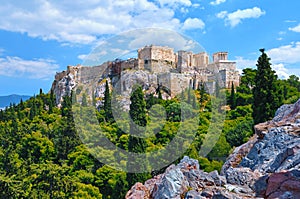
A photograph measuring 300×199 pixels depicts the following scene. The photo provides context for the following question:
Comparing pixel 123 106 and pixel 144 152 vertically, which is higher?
pixel 123 106

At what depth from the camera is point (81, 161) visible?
1001 inches

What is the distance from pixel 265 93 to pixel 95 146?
45.8 feet

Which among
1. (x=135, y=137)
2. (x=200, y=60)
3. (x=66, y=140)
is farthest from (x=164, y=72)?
(x=135, y=137)

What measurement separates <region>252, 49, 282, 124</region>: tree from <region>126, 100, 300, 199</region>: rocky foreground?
9.28 metres

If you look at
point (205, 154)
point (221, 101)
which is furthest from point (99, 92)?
point (205, 154)

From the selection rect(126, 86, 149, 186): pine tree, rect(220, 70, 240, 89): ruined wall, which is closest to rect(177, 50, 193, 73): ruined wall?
rect(220, 70, 240, 89): ruined wall

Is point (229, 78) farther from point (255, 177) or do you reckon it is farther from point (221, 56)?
point (255, 177)

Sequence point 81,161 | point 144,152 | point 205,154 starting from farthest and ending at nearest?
point 81,161
point 205,154
point 144,152

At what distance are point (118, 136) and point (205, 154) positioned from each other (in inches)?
313

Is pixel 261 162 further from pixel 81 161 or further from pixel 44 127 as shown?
pixel 44 127

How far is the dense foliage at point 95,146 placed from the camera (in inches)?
785

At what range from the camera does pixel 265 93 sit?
19.1 metres

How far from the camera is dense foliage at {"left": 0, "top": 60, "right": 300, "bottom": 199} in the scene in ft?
65.4

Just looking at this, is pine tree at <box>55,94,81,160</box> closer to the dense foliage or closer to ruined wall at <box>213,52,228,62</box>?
the dense foliage
